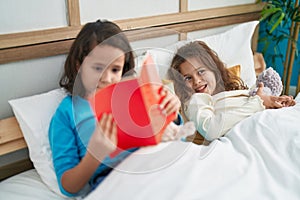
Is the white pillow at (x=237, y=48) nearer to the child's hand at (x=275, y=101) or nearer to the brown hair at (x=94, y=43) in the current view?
the child's hand at (x=275, y=101)

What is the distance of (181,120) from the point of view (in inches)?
29.0

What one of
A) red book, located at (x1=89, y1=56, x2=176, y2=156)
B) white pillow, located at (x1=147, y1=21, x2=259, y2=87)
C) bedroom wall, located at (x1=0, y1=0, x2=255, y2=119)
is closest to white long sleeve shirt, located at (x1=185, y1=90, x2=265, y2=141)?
red book, located at (x1=89, y1=56, x2=176, y2=156)

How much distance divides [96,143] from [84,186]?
208mm

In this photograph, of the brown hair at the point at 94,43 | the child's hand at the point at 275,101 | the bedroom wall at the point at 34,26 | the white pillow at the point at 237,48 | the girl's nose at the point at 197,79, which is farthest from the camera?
the white pillow at the point at 237,48

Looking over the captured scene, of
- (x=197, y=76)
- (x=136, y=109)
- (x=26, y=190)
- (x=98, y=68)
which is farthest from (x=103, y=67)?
(x=26, y=190)

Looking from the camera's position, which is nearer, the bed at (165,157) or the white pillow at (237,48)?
the bed at (165,157)

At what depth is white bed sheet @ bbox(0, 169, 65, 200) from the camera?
1.01 meters

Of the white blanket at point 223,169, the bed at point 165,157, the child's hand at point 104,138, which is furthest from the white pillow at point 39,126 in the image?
the child's hand at point 104,138

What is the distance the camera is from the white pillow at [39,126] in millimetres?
1065

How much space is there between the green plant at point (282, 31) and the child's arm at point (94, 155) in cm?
155

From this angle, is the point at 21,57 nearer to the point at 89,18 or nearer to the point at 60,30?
the point at 60,30

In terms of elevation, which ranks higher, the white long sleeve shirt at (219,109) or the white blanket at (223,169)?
the white long sleeve shirt at (219,109)

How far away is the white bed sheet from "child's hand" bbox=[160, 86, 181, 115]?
1.73 feet

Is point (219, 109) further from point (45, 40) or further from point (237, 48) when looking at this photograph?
point (237, 48)
